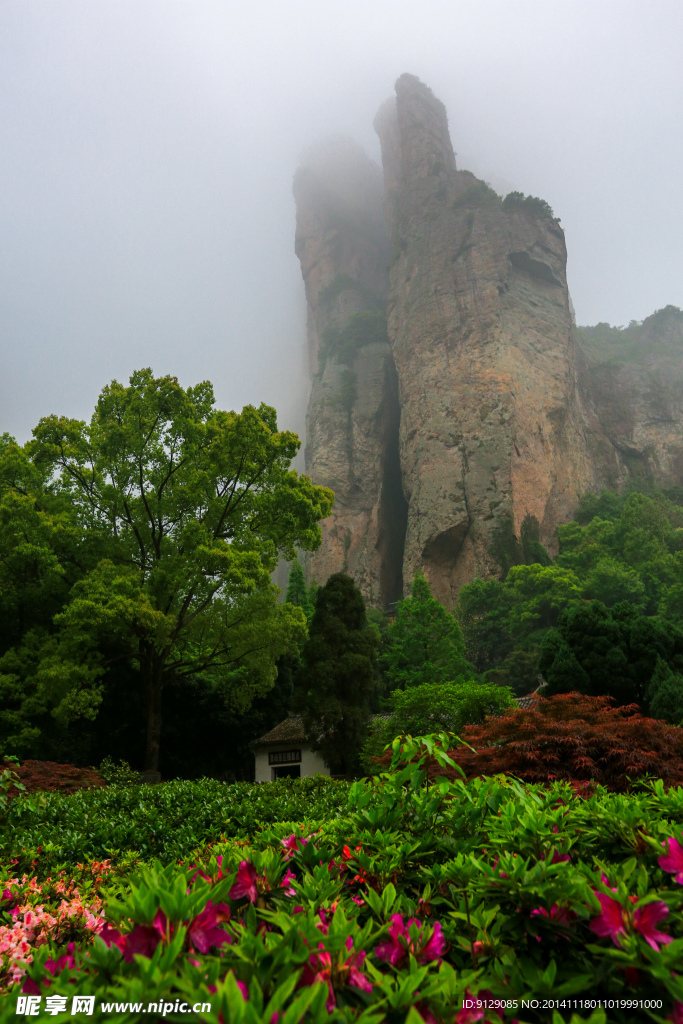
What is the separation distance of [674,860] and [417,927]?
2.45ft

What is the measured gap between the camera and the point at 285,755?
63.5 feet

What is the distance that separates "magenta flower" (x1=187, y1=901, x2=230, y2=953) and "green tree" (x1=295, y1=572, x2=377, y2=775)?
55.9ft

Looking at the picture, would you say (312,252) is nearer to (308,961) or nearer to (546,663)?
(546,663)

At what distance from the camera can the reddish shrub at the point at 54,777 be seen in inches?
339

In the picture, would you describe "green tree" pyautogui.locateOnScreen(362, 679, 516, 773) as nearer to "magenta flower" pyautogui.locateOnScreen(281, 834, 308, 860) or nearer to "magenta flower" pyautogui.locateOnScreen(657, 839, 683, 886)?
"magenta flower" pyautogui.locateOnScreen(281, 834, 308, 860)

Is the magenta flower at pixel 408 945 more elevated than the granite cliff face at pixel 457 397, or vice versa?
the granite cliff face at pixel 457 397

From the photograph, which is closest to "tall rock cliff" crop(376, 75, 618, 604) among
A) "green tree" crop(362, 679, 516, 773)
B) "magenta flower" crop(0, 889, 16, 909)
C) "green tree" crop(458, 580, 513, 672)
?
"green tree" crop(458, 580, 513, 672)

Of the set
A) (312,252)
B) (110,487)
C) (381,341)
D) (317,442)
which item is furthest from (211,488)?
(312,252)

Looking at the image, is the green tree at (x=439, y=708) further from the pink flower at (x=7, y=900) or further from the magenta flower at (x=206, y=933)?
the magenta flower at (x=206, y=933)

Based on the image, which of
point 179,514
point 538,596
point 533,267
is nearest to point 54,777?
point 179,514

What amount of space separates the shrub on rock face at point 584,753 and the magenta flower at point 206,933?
16.1 feet

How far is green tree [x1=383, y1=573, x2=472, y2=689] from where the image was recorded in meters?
25.4

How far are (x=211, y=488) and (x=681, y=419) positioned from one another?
49.5 metres

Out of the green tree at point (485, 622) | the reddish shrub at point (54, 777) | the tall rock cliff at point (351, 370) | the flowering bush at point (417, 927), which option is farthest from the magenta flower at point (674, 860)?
the tall rock cliff at point (351, 370)
